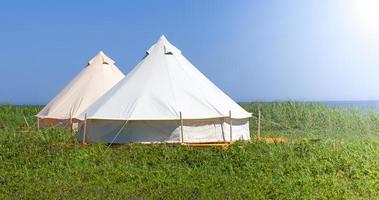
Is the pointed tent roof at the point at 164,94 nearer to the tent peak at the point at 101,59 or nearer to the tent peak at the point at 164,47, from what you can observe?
the tent peak at the point at 164,47

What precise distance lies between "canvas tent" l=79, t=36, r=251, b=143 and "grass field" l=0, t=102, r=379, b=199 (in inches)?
55.5

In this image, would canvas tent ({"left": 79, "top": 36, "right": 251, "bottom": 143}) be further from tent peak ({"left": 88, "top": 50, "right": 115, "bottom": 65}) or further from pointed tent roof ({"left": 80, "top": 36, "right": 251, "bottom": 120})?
tent peak ({"left": 88, "top": 50, "right": 115, "bottom": 65})

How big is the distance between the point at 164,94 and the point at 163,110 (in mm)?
862

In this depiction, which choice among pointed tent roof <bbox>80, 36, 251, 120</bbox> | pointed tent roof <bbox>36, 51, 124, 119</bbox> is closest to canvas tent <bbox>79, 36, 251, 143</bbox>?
pointed tent roof <bbox>80, 36, 251, 120</bbox>

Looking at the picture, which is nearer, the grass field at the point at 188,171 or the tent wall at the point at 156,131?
the grass field at the point at 188,171

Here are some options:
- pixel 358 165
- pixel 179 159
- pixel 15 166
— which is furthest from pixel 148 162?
pixel 358 165

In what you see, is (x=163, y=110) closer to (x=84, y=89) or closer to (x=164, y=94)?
(x=164, y=94)

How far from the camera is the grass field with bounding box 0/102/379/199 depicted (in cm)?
1068

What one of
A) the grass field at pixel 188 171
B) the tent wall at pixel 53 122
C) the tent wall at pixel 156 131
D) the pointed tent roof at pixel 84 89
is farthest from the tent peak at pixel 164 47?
the tent wall at pixel 53 122

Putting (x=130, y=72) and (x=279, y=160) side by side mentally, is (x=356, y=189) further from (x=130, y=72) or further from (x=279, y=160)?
(x=130, y=72)

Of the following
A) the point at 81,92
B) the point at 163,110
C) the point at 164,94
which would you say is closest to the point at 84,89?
the point at 81,92

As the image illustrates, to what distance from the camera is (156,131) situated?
1819 cm

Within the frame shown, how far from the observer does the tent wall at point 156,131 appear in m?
18.2

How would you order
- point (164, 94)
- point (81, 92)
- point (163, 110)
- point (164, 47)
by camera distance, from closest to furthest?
1. point (163, 110)
2. point (164, 94)
3. point (164, 47)
4. point (81, 92)
